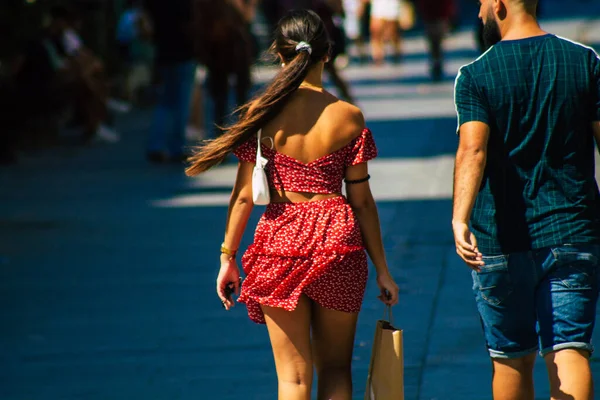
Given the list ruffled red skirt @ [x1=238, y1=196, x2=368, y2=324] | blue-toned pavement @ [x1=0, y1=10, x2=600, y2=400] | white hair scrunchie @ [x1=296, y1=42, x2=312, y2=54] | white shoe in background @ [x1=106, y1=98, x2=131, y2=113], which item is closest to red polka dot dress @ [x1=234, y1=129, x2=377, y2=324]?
ruffled red skirt @ [x1=238, y1=196, x2=368, y2=324]

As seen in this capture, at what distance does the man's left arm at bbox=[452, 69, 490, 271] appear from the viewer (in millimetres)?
3762

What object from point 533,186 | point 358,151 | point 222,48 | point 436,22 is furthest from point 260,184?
point 436,22

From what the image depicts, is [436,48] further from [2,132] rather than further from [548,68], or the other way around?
[548,68]

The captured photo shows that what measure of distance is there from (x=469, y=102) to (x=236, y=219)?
0.98 metres

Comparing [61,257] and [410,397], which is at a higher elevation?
[410,397]

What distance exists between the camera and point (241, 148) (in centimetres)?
417

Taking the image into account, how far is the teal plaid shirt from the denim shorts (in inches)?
1.8

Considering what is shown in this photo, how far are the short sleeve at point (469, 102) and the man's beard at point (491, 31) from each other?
218mm

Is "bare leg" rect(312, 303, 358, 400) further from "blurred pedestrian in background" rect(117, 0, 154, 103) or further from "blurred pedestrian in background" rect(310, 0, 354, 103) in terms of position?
"blurred pedestrian in background" rect(117, 0, 154, 103)

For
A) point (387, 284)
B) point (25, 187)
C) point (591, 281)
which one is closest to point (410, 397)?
point (387, 284)

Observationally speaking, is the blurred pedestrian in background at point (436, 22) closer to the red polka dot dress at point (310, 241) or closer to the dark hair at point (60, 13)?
the dark hair at point (60, 13)

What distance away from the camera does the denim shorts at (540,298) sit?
3.86m

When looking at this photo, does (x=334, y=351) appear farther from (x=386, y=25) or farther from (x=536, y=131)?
(x=386, y=25)

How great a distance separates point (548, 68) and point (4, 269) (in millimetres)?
5529
